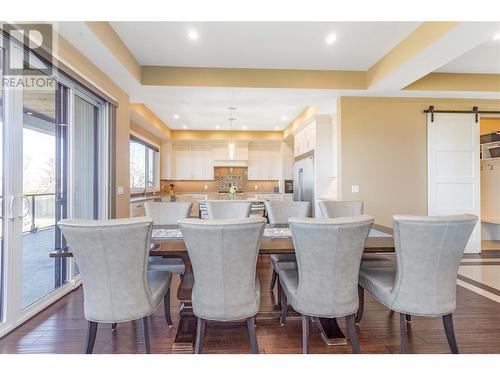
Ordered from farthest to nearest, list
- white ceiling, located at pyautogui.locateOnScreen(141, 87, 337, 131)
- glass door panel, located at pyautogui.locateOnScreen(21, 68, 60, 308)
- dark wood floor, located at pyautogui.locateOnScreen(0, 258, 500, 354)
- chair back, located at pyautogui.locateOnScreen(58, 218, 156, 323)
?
white ceiling, located at pyautogui.locateOnScreen(141, 87, 337, 131), glass door panel, located at pyautogui.locateOnScreen(21, 68, 60, 308), dark wood floor, located at pyautogui.locateOnScreen(0, 258, 500, 354), chair back, located at pyautogui.locateOnScreen(58, 218, 156, 323)

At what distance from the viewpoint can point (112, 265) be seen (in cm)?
156

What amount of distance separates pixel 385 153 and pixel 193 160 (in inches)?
209

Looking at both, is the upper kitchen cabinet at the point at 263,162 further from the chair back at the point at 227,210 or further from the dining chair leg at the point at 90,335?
the dining chair leg at the point at 90,335

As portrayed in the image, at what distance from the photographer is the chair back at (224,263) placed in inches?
59.2

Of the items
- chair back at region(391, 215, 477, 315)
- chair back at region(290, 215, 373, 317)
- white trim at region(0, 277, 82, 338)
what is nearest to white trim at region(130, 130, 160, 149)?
white trim at region(0, 277, 82, 338)

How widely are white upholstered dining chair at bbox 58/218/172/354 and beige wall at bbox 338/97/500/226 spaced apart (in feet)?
11.0

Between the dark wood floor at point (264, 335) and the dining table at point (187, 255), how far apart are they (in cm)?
7

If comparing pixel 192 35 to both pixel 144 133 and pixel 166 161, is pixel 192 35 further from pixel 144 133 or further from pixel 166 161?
pixel 166 161

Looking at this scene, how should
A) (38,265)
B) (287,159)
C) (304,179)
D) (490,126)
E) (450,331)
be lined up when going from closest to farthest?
(450,331), (38,265), (304,179), (490,126), (287,159)

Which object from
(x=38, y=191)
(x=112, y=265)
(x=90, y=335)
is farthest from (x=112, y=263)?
(x=38, y=191)

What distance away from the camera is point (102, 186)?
11.5 ft

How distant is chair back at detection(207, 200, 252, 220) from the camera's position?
301 centimetres

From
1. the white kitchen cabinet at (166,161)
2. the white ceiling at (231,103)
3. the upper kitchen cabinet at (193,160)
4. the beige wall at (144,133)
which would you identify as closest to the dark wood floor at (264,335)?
the white ceiling at (231,103)

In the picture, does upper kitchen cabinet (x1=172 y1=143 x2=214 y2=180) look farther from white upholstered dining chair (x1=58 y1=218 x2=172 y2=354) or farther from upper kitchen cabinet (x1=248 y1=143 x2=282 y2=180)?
white upholstered dining chair (x1=58 y1=218 x2=172 y2=354)
